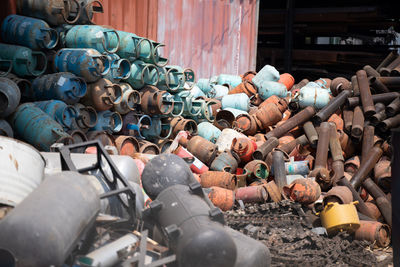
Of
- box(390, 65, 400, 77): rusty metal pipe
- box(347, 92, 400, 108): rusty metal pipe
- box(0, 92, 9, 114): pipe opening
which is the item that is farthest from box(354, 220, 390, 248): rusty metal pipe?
box(0, 92, 9, 114): pipe opening

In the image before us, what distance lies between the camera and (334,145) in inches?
230

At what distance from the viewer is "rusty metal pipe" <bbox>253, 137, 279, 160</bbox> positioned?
5.70 m

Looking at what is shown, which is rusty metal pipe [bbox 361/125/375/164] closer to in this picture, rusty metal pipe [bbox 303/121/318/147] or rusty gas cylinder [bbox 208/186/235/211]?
rusty metal pipe [bbox 303/121/318/147]

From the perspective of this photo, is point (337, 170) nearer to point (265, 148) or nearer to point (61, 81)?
point (265, 148)

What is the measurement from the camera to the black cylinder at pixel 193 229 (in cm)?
229

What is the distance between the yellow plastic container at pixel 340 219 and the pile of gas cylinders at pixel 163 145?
0.04ft

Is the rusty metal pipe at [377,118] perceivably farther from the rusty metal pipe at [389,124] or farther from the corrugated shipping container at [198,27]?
the corrugated shipping container at [198,27]

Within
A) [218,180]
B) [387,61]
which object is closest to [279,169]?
[218,180]

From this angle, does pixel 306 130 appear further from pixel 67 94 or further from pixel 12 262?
pixel 12 262

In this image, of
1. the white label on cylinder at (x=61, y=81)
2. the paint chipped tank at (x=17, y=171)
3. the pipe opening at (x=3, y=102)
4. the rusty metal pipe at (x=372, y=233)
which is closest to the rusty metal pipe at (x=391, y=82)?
the rusty metal pipe at (x=372, y=233)

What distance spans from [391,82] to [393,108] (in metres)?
0.74

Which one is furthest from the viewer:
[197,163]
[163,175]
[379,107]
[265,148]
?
[379,107]

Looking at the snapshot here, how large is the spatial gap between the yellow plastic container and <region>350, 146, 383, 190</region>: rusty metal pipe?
1068 millimetres

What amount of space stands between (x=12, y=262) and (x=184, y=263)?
86cm
